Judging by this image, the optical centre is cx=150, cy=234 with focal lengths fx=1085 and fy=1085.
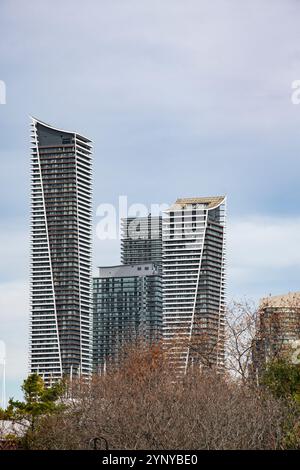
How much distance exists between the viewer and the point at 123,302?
517ft

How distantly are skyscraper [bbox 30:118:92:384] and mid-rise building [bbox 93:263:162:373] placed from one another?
192 cm

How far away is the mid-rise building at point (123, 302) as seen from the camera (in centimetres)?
15512

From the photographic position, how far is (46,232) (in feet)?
505

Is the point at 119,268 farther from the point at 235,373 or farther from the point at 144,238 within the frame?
the point at 235,373

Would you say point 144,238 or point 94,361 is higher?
point 144,238

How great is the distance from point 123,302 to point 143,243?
17658 mm

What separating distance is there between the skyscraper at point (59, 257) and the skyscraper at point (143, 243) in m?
16.4

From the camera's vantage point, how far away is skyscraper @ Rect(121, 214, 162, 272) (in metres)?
171

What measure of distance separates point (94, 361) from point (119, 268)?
56.4 ft

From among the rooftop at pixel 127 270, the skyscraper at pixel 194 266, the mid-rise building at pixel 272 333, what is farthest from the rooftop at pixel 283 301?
the rooftop at pixel 127 270

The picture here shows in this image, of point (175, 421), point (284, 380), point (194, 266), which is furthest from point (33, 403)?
point (194, 266)
